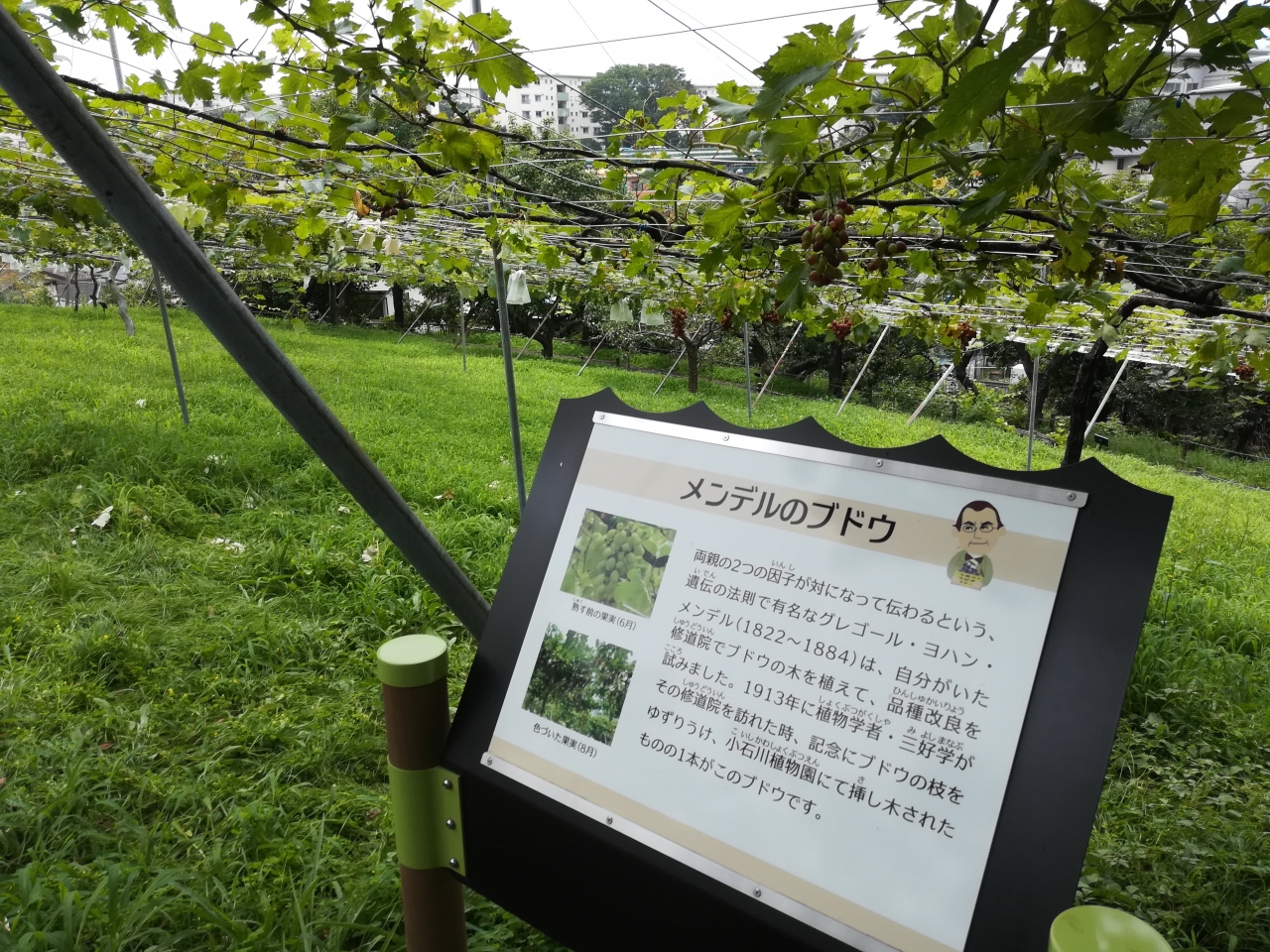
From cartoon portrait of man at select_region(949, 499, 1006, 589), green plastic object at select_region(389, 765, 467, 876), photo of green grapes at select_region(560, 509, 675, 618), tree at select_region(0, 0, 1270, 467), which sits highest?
tree at select_region(0, 0, 1270, 467)

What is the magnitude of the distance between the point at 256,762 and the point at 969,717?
2.39 metres

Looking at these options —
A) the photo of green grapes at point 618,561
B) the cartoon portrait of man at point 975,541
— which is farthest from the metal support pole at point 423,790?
the cartoon portrait of man at point 975,541

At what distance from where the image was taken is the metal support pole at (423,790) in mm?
1284

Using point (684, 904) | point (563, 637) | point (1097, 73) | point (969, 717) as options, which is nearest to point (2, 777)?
point (563, 637)

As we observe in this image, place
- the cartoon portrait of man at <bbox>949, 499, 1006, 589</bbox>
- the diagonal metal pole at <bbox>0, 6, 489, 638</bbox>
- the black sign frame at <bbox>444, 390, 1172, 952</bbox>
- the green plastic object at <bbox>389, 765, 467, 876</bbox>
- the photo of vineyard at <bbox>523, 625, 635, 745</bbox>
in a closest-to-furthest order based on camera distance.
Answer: the black sign frame at <bbox>444, 390, 1172, 952</bbox>, the cartoon portrait of man at <bbox>949, 499, 1006, 589</bbox>, the diagonal metal pole at <bbox>0, 6, 489, 638</bbox>, the photo of vineyard at <bbox>523, 625, 635, 745</bbox>, the green plastic object at <bbox>389, 765, 467, 876</bbox>

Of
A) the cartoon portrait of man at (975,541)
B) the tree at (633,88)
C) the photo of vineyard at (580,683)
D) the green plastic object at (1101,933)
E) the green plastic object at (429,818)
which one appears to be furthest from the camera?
the tree at (633,88)

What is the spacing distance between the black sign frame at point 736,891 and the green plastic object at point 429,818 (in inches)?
1.2

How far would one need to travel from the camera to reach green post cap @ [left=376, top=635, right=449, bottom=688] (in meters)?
1.26

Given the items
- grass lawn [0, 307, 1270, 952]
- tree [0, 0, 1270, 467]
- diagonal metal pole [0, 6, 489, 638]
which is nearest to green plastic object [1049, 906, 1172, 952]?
tree [0, 0, 1270, 467]

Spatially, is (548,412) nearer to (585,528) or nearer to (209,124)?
(209,124)

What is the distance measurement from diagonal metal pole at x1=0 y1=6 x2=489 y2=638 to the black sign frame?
0.75 ft

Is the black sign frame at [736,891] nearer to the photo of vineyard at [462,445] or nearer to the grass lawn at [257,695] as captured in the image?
the photo of vineyard at [462,445]

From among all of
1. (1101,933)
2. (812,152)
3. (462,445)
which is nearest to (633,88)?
(812,152)

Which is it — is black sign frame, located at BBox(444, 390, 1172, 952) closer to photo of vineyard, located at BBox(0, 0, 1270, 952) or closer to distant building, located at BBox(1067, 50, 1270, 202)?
photo of vineyard, located at BBox(0, 0, 1270, 952)
